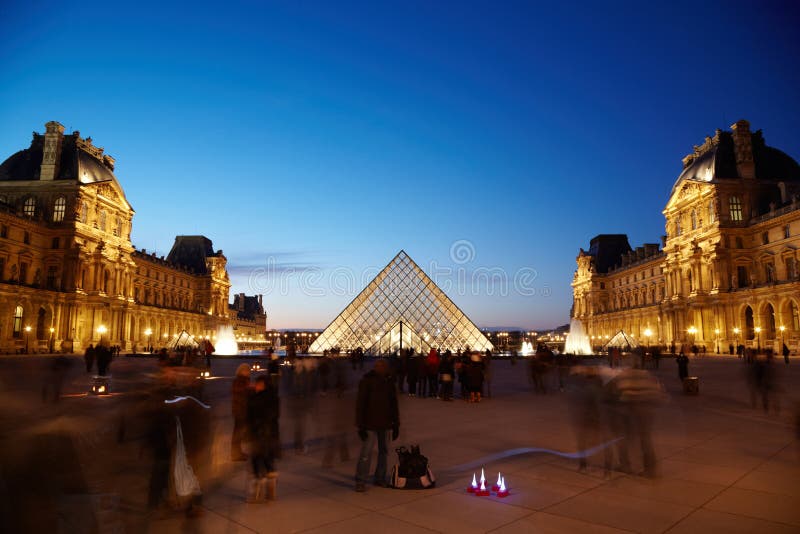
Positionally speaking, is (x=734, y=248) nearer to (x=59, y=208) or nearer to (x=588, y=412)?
(x=588, y=412)

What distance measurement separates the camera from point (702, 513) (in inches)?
163

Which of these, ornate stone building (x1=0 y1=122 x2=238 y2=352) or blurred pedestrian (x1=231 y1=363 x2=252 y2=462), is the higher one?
ornate stone building (x1=0 y1=122 x2=238 y2=352)

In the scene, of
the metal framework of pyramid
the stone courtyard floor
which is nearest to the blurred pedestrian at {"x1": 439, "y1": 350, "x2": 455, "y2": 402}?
the stone courtyard floor

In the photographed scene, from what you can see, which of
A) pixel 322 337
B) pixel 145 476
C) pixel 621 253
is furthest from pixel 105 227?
pixel 621 253

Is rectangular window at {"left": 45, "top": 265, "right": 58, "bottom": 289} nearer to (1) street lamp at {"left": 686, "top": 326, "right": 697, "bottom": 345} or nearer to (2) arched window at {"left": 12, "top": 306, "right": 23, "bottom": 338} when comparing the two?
(2) arched window at {"left": 12, "top": 306, "right": 23, "bottom": 338}

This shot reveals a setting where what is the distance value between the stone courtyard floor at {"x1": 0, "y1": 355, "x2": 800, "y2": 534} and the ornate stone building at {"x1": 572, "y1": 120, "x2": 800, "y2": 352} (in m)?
32.6

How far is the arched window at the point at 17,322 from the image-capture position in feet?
113

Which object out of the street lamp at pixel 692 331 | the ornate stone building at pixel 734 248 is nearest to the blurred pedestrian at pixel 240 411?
the ornate stone building at pixel 734 248

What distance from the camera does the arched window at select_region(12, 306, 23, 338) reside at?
34.5 metres

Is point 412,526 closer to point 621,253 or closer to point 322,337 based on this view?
point 322,337

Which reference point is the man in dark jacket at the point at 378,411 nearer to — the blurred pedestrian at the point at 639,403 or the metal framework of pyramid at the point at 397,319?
the blurred pedestrian at the point at 639,403

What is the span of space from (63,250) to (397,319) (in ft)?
92.1

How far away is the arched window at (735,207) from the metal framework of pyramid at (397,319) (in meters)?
26.3

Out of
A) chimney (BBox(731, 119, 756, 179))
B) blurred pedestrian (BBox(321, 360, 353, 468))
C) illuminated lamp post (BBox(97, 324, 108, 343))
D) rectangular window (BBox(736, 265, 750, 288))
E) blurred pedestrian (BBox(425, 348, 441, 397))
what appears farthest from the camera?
chimney (BBox(731, 119, 756, 179))
